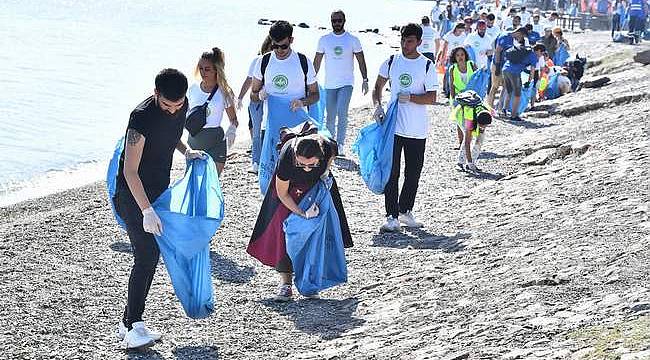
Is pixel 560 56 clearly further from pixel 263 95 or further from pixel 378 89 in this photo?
pixel 378 89

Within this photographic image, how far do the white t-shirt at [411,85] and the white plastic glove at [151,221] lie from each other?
3.69 metres

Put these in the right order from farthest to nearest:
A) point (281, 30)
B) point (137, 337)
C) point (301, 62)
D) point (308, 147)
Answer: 1. point (301, 62)
2. point (281, 30)
3. point (308, 147)
4. point (137, 337)

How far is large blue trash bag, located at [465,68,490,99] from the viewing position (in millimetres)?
16781

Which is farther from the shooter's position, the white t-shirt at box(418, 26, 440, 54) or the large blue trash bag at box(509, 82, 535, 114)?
the white t-shirt at box(418, 26, 440, 54)

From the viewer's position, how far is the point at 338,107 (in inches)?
561

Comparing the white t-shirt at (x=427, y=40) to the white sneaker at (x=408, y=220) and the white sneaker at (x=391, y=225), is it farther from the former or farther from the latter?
the white sneaker at (x=391, y=225)

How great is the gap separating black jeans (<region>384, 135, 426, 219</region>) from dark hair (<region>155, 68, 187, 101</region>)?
3.69 metres

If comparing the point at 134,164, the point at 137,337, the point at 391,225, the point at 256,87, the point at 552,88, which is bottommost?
the point at 552,88

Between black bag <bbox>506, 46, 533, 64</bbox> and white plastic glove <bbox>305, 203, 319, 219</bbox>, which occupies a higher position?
white plastic glove <bbox>305, 203, 319, 219</bbox>

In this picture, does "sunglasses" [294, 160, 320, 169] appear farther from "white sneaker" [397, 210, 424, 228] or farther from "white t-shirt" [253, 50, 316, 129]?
"white t-shirt" [253, 50, 316, 129]

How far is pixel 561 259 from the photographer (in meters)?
7.57

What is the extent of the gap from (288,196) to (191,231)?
1031 millimetres

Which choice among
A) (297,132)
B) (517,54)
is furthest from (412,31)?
(517,54)

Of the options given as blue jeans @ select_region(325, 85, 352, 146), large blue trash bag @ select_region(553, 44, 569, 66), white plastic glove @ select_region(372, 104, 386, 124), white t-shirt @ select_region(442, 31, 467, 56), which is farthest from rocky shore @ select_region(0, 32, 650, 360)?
large blue trash bag @ select_region(553, 44, 569, 66)
